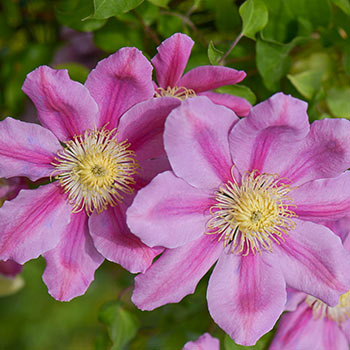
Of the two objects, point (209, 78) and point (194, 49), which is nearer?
point (209, 78)

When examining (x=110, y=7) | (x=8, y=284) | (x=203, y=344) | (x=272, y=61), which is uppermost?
(x=110, y=7)

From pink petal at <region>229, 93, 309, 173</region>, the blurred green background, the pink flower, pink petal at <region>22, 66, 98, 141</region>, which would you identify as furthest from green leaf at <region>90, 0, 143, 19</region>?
the pink flower

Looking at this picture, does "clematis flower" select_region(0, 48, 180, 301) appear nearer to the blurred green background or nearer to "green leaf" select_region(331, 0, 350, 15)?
the blurred green background

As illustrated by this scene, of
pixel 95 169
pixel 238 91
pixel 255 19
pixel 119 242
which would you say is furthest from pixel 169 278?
pixel 255 19

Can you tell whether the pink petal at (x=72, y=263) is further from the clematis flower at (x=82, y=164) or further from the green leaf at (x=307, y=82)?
the green leaf at (x=307, y=82)

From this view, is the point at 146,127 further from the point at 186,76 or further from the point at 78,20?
the point at 78,20

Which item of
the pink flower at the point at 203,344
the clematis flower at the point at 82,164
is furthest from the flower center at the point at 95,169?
the pink flower at the point at 203,344

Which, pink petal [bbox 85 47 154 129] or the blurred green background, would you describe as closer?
pink petal [bbox 85 47 154 129]
